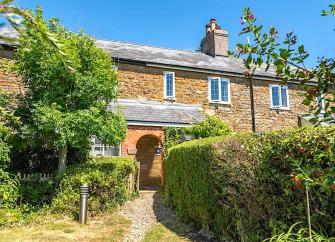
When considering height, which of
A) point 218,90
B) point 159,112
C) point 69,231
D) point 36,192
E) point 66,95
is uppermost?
point 218,90

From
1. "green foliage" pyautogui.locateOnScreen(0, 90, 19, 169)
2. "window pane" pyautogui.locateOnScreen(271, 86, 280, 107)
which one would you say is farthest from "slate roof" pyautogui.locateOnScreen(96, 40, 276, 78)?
"green foliage" pyautogui.locateOnScreen(0, 90, 19, 169)

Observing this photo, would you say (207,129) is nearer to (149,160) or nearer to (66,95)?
(149,160)

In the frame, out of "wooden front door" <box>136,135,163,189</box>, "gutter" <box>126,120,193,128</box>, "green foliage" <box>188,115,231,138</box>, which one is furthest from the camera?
"wooden front door" <box>136,135,163,189</box>

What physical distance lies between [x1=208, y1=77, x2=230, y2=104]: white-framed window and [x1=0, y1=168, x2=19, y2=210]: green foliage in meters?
13.8

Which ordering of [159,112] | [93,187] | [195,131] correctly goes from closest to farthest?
[93,187]
[195,131]
[159,112]

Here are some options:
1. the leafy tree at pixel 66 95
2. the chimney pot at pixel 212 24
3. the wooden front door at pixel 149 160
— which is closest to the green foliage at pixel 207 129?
the wooden front door at pixel 149 160

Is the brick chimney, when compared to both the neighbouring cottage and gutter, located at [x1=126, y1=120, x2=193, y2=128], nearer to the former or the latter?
the neighbouring cottage

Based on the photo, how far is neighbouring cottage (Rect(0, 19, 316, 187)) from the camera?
16.9 m

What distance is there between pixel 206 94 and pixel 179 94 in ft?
6.57

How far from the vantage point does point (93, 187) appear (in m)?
10.5

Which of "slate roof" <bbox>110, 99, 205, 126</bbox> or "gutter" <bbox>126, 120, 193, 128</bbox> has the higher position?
"slate roof" <bbox>110, 99, 205, 126</bbox>

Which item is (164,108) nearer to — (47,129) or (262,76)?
(262,76)

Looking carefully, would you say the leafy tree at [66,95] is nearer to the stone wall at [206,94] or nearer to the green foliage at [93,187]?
the green foliage at [93,187]

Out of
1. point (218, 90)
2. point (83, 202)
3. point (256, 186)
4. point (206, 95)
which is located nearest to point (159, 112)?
point (206, 95)
